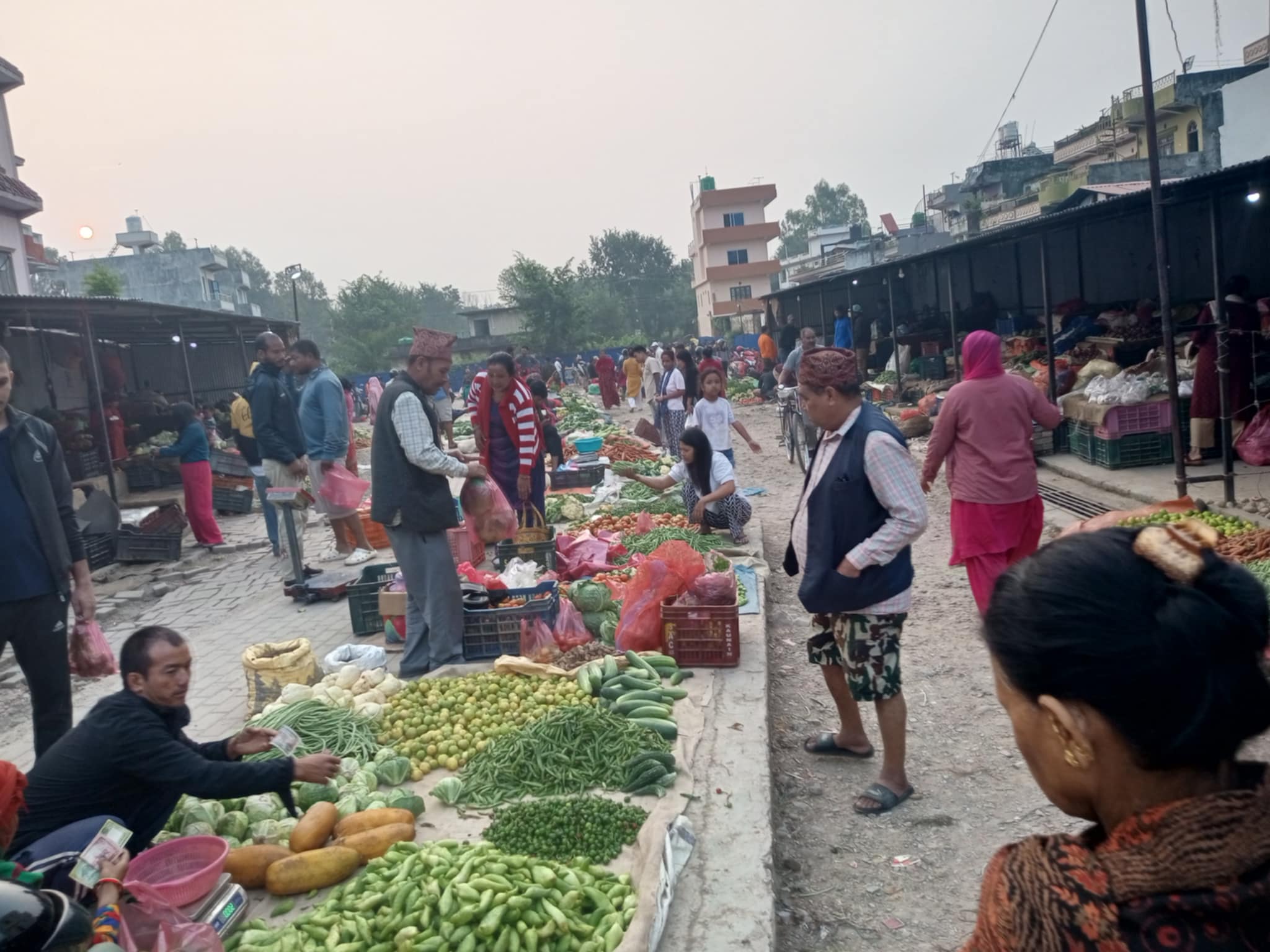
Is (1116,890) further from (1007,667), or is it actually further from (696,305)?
(696,305)

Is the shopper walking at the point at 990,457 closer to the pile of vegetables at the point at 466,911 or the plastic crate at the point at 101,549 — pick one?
the pile of vegetables at the point at 466,911

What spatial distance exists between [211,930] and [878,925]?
239 centimetres

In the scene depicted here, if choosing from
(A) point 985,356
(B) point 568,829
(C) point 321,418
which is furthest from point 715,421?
(B) point 568,829

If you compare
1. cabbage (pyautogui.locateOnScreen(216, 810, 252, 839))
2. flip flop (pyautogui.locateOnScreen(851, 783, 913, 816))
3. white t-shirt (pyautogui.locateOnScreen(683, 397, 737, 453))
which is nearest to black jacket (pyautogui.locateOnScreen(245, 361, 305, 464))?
white t-shirt (pyautogui.locateOnScreen(683, 397, 737, 453))

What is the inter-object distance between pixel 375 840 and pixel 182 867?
2.29ft

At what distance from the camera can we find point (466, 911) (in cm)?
310

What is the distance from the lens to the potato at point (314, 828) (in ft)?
12.4

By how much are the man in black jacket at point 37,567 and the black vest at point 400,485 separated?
1747mm

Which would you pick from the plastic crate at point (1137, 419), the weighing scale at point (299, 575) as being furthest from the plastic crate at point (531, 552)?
the plastic crate at point (1137, 419)

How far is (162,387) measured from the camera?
2098cm

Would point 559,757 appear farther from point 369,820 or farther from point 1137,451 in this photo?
point 1137,451

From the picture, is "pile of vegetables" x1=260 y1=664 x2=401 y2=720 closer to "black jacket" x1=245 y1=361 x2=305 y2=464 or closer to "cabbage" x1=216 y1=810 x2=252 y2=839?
"cabbage" x1=216 y1=810 x2=252 y2=839

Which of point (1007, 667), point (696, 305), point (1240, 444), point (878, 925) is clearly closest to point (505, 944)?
point (878, 925)

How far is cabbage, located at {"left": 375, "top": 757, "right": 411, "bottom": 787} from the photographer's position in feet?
14.8
